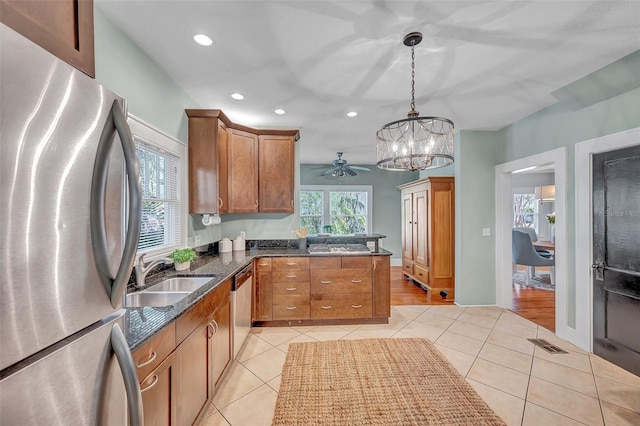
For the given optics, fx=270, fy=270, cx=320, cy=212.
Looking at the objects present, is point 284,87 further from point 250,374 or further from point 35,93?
point 250,374

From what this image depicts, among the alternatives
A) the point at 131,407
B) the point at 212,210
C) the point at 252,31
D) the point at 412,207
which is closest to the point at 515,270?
the point at 412,207

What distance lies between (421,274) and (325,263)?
92.4 inches

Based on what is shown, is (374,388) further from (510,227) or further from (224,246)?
(510,227)

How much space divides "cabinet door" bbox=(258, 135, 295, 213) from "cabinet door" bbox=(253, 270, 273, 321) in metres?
0.86

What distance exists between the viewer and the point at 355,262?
331cm

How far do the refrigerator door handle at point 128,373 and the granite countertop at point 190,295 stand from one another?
82mm

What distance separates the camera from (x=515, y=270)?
6375 millimetres

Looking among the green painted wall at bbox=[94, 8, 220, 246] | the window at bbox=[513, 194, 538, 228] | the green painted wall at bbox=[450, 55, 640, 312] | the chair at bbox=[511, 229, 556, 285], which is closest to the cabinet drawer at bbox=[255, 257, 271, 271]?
the green painted wall at bbox=[94, 8, 220, 246]

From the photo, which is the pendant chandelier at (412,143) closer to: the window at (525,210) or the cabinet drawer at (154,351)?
the cabinet drawer at (154,351)

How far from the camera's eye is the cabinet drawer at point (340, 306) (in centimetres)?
328

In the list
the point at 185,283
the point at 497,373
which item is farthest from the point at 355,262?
the point at 185,283

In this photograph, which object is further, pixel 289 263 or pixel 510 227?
pixel 510 227

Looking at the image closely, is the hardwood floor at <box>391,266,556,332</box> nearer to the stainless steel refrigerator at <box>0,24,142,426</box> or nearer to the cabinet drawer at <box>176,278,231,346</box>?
the cabinet drawer at <box>176,278,231,346</box>

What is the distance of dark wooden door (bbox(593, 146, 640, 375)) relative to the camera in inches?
91.7
